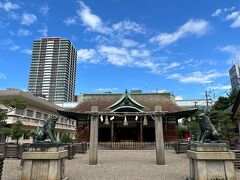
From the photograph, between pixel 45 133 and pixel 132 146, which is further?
pixel 132 146

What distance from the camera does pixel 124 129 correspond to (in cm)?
3312

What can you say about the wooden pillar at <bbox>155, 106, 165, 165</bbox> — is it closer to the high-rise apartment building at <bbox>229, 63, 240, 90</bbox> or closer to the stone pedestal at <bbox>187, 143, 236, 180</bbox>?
the stone pedestal at <bbox>187, 143, 236, 180</bbox>

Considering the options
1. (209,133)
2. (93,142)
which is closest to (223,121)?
(93,142)

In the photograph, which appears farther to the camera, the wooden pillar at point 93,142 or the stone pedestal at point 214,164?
the wooden pillar at point 93,142

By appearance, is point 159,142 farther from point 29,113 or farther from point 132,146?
point 29,113

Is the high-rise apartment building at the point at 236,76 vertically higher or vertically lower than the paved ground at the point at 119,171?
higher

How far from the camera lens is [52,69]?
12288 cm

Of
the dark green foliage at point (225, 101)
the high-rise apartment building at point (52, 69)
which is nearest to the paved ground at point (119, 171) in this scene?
the dark green foliage at point (225, 101)

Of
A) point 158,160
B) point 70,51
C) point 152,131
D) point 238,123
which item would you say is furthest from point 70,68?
point 158,160

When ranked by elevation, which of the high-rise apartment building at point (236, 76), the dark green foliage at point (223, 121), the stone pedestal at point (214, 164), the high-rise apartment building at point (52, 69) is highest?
the high-rise apartment building at point (52, 69)

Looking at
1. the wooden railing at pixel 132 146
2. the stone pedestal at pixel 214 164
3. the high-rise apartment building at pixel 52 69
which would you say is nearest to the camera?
the stone pedestal at pixel 214 164

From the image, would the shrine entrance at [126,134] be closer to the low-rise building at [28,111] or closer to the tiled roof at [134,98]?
the tiled roof at [134,98]

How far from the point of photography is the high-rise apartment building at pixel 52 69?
120 m

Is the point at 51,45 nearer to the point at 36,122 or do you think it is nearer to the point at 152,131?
the point at 36,122
